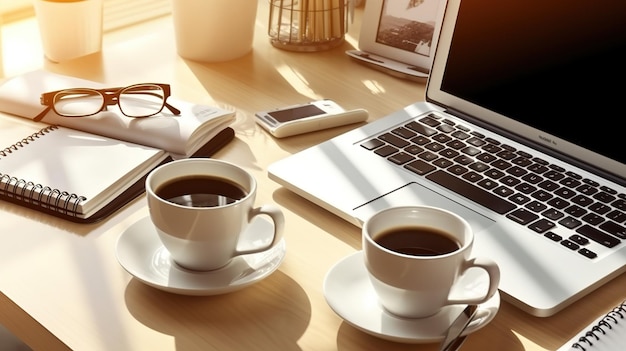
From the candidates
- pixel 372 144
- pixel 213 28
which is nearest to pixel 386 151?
pixel 372 144

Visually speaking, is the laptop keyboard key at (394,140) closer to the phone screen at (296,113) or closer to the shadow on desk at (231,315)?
the phone screen at (296,113)

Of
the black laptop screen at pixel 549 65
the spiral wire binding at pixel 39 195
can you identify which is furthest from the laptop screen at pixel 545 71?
the spiral wire binding at pixel 39 195

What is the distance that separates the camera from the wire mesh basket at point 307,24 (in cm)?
142

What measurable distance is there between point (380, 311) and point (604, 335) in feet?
0.69

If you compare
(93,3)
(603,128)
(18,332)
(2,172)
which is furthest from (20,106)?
(603,128)

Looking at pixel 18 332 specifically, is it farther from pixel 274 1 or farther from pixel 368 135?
pixel 274 1

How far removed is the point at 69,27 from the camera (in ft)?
4.50

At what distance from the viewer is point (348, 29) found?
1.56 m

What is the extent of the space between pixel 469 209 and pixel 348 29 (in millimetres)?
702

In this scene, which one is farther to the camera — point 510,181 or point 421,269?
point 510,181

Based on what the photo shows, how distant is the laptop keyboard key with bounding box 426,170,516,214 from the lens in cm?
94

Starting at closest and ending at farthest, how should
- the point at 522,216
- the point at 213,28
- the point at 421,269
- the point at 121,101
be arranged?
the point at 421,269 < the point at 522,216 < the point at 121,101 < the point at 213,28

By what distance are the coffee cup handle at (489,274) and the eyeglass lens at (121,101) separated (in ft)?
1.80

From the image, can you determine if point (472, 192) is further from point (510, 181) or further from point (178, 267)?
point (178, 267)
